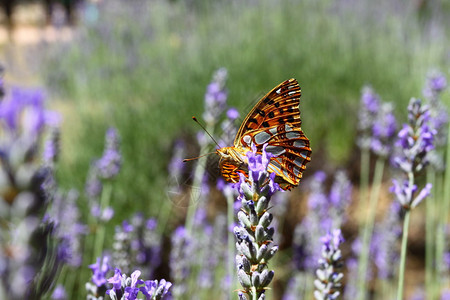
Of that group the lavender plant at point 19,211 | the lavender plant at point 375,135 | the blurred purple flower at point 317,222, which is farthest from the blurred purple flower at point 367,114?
the lavender plant at point 19,211

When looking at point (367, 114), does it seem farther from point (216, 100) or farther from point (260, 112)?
point (260, 112)

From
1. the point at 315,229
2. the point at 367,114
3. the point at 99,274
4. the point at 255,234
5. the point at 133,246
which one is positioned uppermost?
the point at 367,114

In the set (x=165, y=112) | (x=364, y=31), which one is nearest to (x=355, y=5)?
(x=364, y=31)

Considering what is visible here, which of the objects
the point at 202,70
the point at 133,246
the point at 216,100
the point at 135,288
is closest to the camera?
the point at 135,288

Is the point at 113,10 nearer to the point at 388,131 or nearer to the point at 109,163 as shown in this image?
the point at 109,163

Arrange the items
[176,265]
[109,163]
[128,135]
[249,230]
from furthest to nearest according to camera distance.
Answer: [128,135] < [109,163] < [176,265] < [249,230]

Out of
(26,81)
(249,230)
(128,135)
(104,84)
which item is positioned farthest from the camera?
(26,81)

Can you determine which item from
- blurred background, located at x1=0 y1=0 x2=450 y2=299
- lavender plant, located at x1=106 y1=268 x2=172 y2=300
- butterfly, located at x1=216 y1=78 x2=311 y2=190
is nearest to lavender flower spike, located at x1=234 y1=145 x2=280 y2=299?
lavender plant, located at x1=106 y1=268 x2=172 y2=300

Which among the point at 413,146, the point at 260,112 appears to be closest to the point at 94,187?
the point at 260,112
